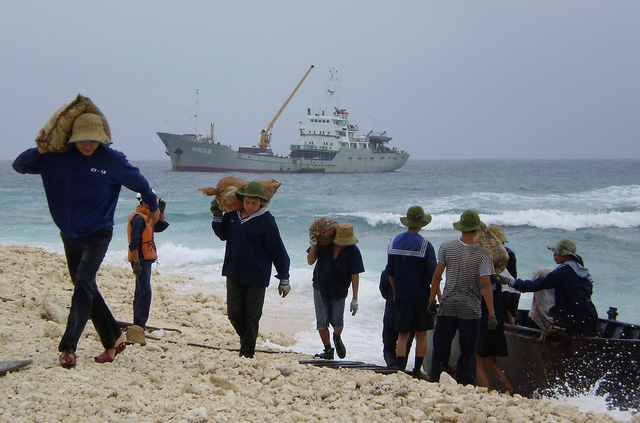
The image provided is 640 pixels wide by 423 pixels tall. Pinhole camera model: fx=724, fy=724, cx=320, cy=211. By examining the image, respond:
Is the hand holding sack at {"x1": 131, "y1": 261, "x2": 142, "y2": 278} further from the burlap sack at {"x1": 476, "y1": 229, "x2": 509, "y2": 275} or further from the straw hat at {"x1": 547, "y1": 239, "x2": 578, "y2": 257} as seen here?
the straw hat at {"x1": 547, "y1": 239, "x2": 578, "y2": 257}

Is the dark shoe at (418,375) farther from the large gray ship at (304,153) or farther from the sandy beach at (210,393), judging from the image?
the large gray ship at (304,153)

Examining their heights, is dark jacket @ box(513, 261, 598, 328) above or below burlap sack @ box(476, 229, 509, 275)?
below

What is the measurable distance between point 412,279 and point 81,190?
289 centimetres

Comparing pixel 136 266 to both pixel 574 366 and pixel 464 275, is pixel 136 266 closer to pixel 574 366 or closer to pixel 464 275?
pixel 464 275

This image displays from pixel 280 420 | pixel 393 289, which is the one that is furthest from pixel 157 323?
pixel 280 420

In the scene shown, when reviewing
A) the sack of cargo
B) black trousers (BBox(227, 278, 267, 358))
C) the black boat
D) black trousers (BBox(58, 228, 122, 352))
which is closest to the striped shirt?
the black boat

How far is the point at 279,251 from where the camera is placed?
5.40 metres

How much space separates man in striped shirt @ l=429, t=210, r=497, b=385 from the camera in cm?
555

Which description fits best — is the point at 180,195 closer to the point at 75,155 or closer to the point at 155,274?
the point at 155,274

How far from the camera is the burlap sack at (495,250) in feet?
19.8

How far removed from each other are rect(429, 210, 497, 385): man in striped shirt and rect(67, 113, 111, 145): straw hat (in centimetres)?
270

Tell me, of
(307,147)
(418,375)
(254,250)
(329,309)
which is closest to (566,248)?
(418,375)

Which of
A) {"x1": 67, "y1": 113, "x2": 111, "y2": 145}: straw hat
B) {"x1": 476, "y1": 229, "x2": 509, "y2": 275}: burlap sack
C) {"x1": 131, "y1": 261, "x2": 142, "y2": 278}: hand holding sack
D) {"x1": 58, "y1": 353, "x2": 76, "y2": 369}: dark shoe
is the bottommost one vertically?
A: {"x1": 58, "y1": 353, "x2": 76, "y2": 369}: dark shoe

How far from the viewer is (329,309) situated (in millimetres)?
6879
